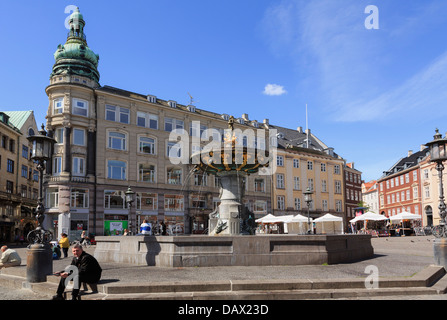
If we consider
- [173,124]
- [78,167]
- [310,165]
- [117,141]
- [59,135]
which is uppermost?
[173,124]

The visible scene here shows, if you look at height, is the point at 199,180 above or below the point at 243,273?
above

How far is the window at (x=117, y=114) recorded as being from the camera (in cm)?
4119

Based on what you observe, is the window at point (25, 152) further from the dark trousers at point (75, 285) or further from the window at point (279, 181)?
the dark trousers at point (75, 285)

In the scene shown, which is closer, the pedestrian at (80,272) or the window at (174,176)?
the pedestrian at (80,272)

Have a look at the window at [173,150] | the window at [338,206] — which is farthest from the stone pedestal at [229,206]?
the window at [338,206]

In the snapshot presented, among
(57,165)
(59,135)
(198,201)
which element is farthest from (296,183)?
(59,135)

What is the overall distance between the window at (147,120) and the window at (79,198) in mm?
9743

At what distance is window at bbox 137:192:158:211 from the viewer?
41250 mm

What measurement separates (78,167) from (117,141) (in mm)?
5000

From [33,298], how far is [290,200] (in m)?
49.1

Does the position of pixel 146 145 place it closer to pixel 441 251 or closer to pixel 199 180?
pixel 199 180

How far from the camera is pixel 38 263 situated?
391 inches

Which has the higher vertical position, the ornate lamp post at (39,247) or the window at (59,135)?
the window at (59,135)
